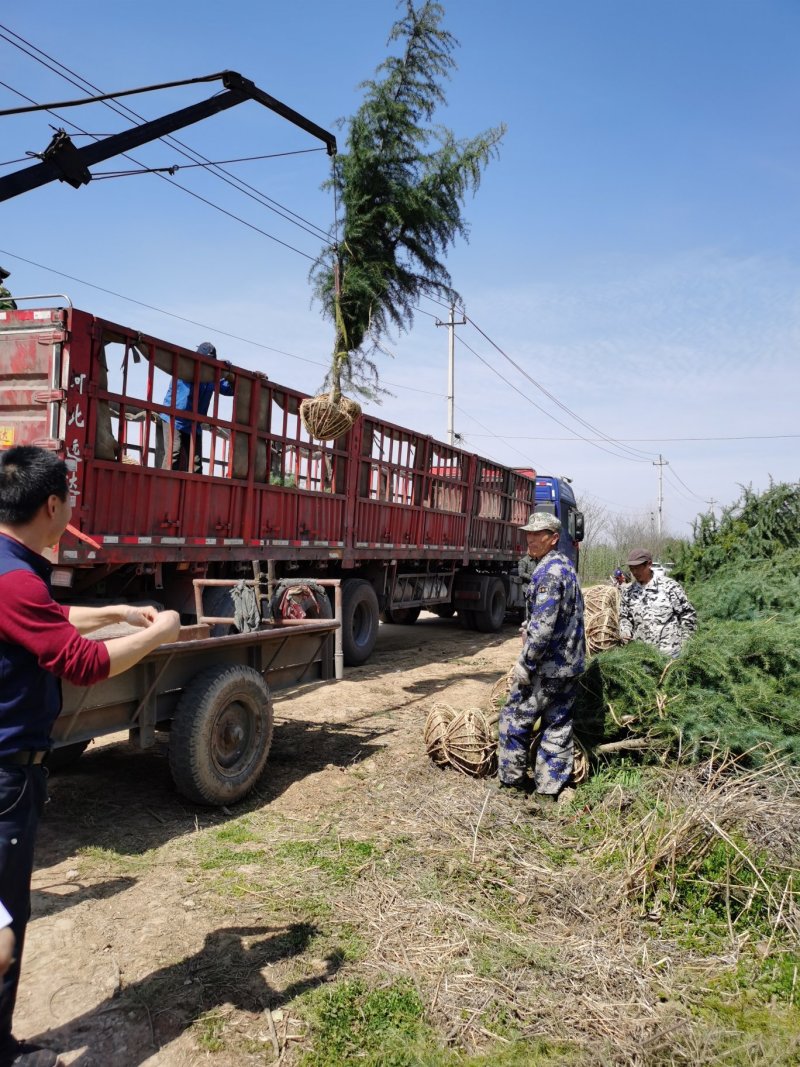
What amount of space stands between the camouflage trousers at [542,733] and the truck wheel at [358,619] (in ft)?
15.8

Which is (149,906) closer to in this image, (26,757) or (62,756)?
(26,757)

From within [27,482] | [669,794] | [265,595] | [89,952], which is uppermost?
[27,482]

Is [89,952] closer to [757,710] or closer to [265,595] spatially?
[265,595]

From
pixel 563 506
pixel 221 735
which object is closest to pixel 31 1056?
pixel 221 735

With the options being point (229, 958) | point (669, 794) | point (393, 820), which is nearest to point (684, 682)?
point (669, 794)

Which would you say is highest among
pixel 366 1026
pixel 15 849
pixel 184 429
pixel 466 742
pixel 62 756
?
pixel 184 429

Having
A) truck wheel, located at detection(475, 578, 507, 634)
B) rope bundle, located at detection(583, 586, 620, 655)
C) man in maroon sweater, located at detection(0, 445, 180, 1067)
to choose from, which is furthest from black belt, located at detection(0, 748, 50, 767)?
truck wheel, located at detection(475, 578, 507, 634)

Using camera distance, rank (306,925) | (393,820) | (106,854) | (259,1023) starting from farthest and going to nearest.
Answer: (393,820), (106,854), (306,925), (259,1023)

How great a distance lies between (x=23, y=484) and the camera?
2092 millimetres

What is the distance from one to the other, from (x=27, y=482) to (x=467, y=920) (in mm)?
2394

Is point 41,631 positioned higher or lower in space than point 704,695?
higher

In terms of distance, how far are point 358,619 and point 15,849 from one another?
26.2 ft

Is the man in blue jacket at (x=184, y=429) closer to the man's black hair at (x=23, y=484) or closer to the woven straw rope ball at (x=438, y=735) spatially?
the woven straw rope ball at (x=438, y=735)

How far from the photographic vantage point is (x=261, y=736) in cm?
470
